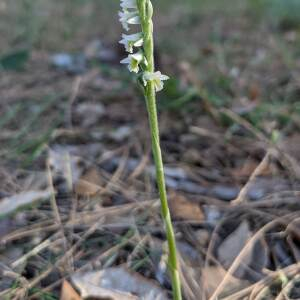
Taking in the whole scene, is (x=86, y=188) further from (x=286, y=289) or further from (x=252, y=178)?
(x=286, y=289)

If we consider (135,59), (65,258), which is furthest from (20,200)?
(135,59)

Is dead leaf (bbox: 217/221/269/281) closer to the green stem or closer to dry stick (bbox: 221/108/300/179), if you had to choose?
the green stem

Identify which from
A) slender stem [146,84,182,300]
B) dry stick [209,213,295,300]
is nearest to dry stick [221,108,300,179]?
dry stick [209,213,295,300]

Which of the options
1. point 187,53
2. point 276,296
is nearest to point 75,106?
point 187,53

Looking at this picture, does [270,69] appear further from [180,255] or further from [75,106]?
[180,255]

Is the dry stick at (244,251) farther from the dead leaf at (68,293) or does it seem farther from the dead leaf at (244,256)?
the dead leaf at (68,293)

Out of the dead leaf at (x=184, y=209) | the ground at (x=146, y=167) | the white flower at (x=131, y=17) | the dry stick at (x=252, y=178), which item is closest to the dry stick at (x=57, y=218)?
the ground at (x=146, y=167)

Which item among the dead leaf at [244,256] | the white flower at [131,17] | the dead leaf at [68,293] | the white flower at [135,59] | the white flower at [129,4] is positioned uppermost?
the white flower at [129,4]
